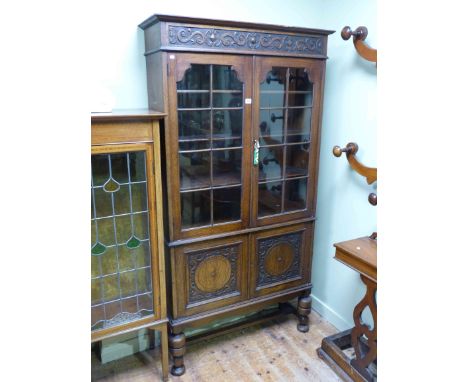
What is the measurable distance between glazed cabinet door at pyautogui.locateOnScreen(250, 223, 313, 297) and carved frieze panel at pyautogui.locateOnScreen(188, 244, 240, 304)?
0.12 m

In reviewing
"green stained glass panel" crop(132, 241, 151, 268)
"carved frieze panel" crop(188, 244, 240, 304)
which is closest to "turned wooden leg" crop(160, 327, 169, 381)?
"carved frieze panel" crop(188, 244, 240, 304)

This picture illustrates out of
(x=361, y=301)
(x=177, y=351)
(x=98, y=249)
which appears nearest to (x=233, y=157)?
(x=98, y=249)

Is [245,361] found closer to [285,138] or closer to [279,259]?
[279,259]

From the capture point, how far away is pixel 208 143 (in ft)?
5.69

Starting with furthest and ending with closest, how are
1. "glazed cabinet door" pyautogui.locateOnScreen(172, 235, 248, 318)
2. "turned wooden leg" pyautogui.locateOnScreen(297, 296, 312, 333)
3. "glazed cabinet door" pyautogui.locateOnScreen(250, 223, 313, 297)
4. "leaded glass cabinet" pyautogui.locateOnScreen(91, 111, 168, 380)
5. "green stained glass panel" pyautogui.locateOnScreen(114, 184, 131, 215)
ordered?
"turned wooden leg" pyautogui.locateOnScreen(297, 296, 312, 333), "glazed cabinet door" pyautogui.locateOnScreen(250, 223, 313, 297), "glazed cabinet door" pyautogui.locateOnScreen(172, 235, 248, 318), "green stained glass panel" pyautogui.locateOnScreen(114, 184, 131, 215), "leaded glass cabinet" pyautogui.locateOnScreen(91, 111, 168, 380)

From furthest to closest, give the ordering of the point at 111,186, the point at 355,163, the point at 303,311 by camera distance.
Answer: the point at 303,311 → the point at 355,163 → the point at 111,186

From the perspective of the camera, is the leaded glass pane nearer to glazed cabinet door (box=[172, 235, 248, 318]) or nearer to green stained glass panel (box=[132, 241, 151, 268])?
green stained glass panel (box=[132, 241, 151, 268])

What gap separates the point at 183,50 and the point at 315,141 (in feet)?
2.89

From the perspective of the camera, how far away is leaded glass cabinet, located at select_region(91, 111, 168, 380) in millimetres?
1473

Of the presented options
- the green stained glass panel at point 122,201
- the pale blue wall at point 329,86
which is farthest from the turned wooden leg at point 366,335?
the green stained glass panel at point 122,201

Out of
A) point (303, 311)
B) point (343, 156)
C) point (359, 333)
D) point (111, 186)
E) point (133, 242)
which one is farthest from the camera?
point (303, 311)

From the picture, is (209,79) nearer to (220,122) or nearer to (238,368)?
(220,122)

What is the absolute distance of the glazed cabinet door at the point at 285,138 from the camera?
181cm

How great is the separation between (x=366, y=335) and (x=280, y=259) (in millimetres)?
604
